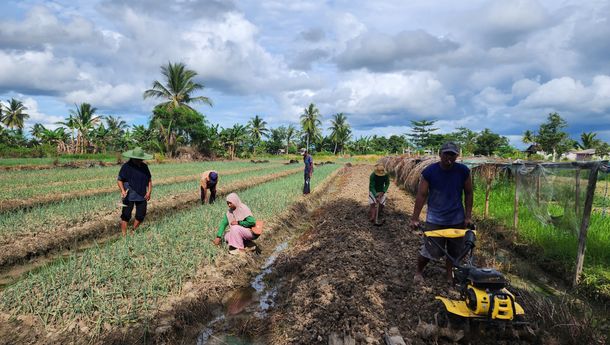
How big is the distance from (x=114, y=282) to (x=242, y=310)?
1.37m

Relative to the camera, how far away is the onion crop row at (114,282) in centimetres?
327

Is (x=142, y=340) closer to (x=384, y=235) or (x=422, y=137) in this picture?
(x=384, y=235)

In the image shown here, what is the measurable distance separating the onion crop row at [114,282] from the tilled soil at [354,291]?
3.95 feet

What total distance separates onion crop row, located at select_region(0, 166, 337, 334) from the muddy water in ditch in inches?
21.8

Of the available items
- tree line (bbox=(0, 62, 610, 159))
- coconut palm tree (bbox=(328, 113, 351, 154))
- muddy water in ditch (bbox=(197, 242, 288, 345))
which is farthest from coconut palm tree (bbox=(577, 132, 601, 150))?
muddy water in ditch (bbox=(197, 242, 288, 345))

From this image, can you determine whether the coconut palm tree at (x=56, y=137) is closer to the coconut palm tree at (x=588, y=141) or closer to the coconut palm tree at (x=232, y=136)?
the coconut palm tree at (x=232, y=136)

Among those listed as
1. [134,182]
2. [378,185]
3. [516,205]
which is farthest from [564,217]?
[134,182]

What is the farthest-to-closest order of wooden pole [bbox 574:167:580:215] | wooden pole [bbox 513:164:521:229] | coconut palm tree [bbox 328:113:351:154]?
1. coconut palm tree [bbox 328:113:351:154]
2. wooden pole [bbox 513:164:521:229]
3. wooden pole [bbox 574:167:580:215]

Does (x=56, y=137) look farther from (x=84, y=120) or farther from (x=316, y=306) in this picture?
(x=316, y=306)

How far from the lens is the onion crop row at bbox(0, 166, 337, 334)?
3.27 meters

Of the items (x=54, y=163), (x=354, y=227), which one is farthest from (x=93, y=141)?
(x=354, y=227)

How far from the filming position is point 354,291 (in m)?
3.81

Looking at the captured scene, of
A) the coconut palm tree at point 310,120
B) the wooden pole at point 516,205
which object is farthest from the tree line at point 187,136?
the wooden pole at point 516,205

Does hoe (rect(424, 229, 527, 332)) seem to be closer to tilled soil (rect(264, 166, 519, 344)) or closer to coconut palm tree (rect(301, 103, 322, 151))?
tilled soil (rect(264, 166, 519, 344))
